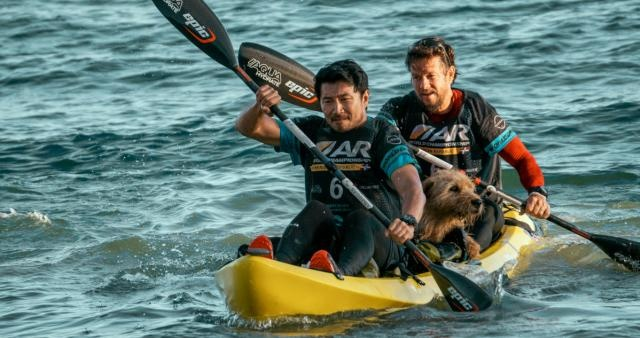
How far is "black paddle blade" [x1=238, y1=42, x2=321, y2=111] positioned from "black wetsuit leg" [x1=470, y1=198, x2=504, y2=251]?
1322 millimetres

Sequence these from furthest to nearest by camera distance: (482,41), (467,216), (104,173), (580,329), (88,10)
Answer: (88,10) < (482,41) < (104,173) < (467,216) < (580,329)

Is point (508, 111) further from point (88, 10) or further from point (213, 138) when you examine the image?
point (88, 10)

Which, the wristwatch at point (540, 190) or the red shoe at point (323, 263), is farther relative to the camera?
the wristwatch at point (540, 190)

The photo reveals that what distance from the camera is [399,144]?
23.9 feet

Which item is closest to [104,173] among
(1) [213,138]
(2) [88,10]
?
(1) [213,138]

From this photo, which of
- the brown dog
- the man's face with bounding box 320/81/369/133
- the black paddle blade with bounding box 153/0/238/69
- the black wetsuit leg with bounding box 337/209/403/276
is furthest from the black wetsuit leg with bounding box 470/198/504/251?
the black paddle blade with bounding box 153/0/238/69

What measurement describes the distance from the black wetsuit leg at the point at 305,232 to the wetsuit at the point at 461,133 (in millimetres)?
1428

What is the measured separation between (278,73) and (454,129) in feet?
4.14

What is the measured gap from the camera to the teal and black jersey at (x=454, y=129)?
8.46m

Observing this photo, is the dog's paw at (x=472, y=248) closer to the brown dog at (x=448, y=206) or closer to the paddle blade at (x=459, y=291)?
the brown dog at (x=448, y=206)

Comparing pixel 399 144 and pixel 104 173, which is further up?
pixel 399 144

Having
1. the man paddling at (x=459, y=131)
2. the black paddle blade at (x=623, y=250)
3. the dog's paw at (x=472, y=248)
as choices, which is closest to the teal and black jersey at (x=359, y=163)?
the dog's paw at (x=472, y=248)

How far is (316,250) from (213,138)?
20.3 feet

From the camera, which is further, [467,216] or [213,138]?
[213,138]
